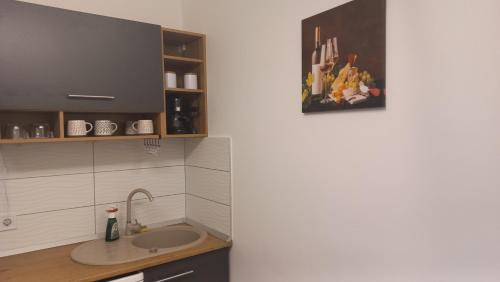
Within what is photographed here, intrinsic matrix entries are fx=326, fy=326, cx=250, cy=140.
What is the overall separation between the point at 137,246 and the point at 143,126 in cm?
71

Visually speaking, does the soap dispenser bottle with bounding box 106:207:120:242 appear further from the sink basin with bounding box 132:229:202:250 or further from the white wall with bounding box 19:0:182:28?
the white wall with bounding box 19:0:182:28

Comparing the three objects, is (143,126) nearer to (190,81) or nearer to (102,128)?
(102,128)

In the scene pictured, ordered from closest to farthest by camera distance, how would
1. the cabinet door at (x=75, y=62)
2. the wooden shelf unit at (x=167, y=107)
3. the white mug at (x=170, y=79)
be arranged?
the cabinet door at (x=75, y=62), the wooden shelf unit at (x=167, y=107), the white mug at (x=170, y=79)

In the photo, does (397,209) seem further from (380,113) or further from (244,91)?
(244,91)

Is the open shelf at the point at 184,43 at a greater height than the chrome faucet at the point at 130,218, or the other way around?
the open shelf at the point at 184,43

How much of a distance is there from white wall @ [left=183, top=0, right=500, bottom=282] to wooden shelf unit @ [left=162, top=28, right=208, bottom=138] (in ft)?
0.60

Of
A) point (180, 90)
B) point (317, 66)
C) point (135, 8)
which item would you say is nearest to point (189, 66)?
point (180, 90)

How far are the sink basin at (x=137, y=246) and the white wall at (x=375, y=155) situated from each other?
360 mm

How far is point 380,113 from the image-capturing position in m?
1.10

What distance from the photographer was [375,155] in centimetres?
112

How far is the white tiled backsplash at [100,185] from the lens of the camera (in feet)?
5.51

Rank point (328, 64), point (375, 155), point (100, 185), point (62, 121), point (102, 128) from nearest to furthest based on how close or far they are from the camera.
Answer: point (375, 155), point (328, 64), point (62, 121), point (102, 128), point (100, 185)

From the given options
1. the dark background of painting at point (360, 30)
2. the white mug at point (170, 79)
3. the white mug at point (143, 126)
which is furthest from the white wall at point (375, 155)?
the white mug at point (143, 126)

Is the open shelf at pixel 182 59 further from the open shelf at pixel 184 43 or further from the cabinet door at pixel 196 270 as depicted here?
the cabinet door at pixel 196 270
